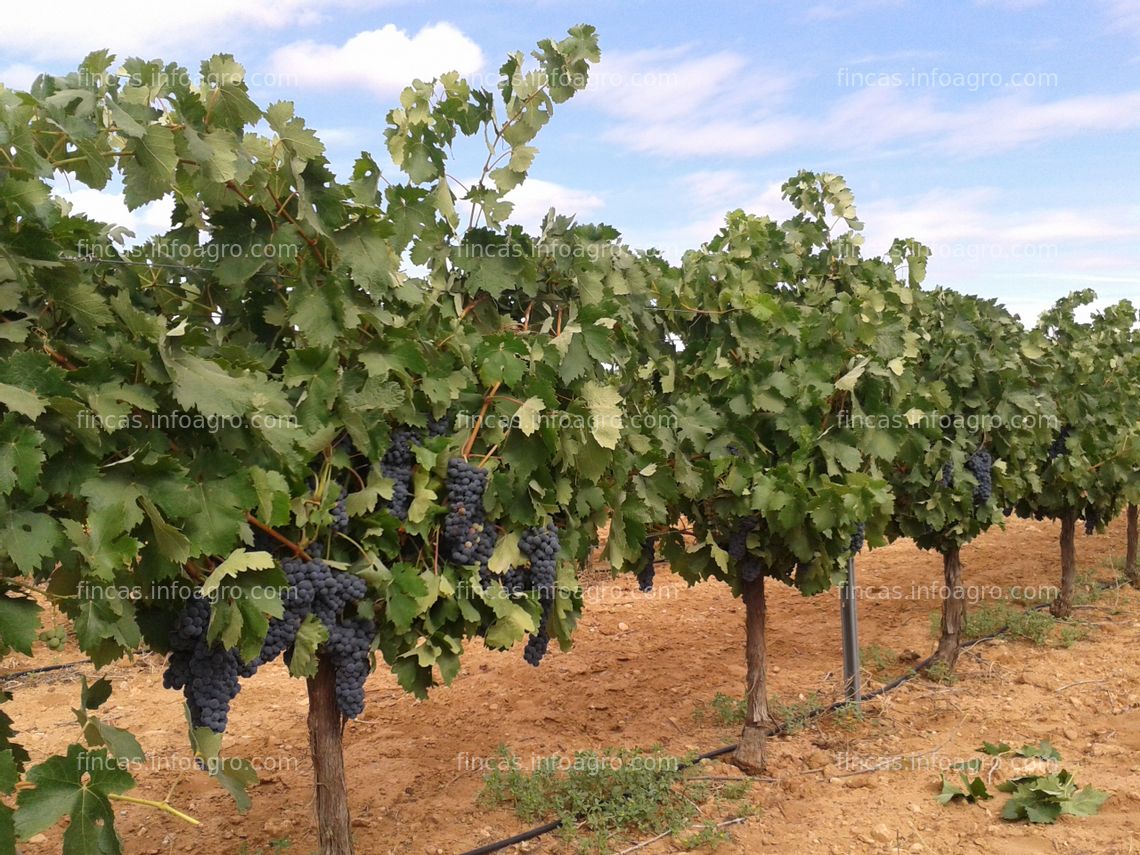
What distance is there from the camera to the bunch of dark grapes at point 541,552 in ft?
14.1

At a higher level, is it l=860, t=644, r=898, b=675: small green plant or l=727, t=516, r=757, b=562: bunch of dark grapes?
l=727, t=516, r=757, b=562: bunch of dark grapes

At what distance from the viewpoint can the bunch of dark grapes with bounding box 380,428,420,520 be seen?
396cm

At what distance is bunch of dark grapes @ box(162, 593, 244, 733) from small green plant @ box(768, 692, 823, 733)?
5.36 m

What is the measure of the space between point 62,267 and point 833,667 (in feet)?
28.0

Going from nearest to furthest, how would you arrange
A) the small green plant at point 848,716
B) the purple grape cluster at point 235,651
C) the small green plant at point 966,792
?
1. the purple grape cluster at point 235,651
2. the small green plant at point 966,792
3. the small green plant at point 848,716

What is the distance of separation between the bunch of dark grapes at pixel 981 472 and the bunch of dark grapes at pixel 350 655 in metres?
6.39

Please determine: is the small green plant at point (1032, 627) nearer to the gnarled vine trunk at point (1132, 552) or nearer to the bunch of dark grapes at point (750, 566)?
the gnarled vine trunk at point (1132, 552)

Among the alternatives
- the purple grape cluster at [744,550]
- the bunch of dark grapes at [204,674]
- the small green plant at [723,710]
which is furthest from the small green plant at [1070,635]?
the bunch of dark grapes at [204,674]

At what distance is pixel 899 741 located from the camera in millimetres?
7766

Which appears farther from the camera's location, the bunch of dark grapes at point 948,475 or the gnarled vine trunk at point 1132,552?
the gnarled vine trunk at point 1132,552

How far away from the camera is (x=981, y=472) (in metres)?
8.72

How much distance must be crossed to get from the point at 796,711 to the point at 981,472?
2635mm

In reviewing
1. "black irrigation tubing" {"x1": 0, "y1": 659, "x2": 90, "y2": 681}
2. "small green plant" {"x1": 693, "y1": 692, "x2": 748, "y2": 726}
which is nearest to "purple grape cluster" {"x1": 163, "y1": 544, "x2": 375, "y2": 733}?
"small green plant" {"x1": 693, "y1": 692, "x2": 748, "y2": 726}

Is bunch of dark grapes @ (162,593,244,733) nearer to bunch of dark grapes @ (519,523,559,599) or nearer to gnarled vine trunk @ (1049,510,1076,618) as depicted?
bunch of dark grapes @ (519,523,559,599)
